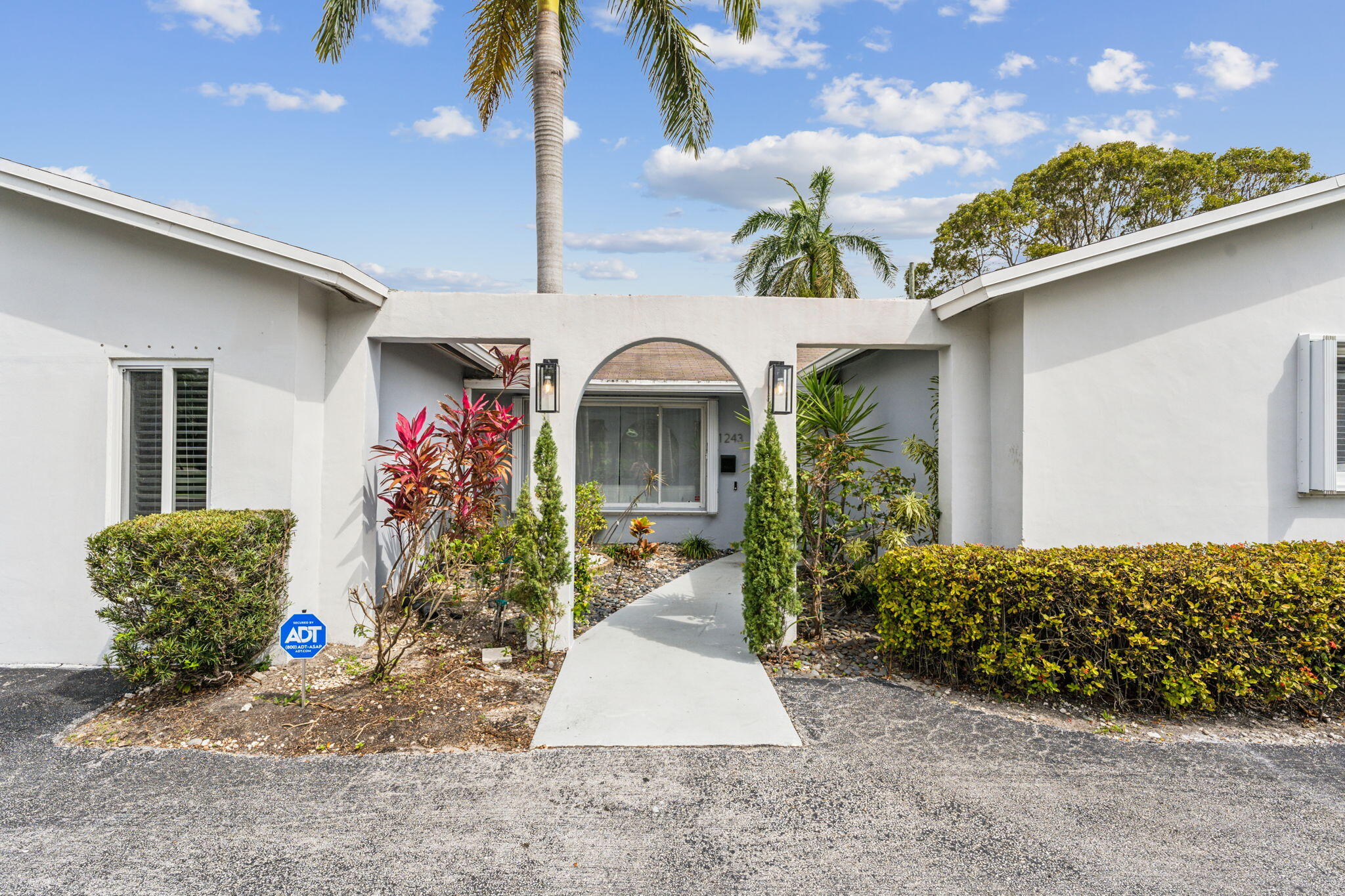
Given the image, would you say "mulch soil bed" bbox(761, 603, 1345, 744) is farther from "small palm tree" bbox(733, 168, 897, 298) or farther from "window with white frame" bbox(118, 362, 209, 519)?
"small palm tree" bbox(733, 168, 897, 298)

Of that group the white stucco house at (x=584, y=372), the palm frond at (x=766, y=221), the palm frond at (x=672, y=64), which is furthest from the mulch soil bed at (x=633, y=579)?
the palm frond at (x=766, y=221)

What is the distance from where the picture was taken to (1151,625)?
4.84 meters

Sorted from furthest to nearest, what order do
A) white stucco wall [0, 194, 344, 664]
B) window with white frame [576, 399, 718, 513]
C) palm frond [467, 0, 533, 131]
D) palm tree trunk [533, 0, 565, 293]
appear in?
window with white frame [576, 399, 718, 513] → palm frond [467, 0, 533, 131] → palm tree trunk [533, 0, 565, 293] → white stucco wall [0, 194, 344, 664]

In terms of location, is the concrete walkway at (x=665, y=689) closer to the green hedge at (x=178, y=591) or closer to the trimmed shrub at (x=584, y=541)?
the trimmed shrub at (x=584, y=541)

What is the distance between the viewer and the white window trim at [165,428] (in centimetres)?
591

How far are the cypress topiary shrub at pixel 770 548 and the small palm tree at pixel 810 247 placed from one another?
16057mm

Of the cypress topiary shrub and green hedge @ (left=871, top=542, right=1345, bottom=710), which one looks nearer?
green hedge @ (left=871, top=542, right=1345, bottom=710)

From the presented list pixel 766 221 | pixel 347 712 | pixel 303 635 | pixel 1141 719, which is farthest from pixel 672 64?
pixel 766 221

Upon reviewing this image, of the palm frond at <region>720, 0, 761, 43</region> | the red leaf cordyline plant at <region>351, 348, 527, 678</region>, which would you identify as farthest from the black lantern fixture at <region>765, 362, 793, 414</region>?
the palm frond at <region>720, 0, 761, 43</region>

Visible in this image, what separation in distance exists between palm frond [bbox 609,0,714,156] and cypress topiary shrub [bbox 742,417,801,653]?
19.1 ft

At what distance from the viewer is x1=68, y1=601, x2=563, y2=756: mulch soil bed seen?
4.53m

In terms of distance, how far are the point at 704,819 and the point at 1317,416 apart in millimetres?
6705

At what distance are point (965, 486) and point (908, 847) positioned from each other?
409 cm

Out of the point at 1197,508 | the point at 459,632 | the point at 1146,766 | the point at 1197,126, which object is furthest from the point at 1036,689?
the point at 1197,126
